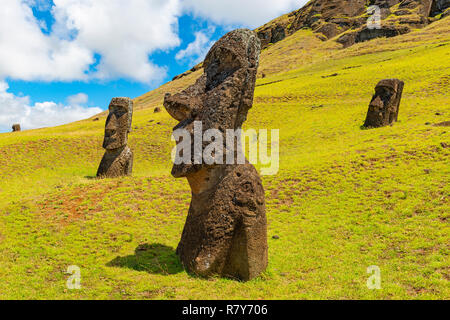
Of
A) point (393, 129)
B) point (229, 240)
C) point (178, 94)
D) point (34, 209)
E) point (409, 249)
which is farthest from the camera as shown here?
point (393, 129)

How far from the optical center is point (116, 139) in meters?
17.0

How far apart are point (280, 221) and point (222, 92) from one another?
6.32 meters

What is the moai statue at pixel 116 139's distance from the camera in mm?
16953

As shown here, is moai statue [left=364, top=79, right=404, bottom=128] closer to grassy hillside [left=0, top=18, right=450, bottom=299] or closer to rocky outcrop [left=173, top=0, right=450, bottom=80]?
grassy hillside [left=0, top=18, right=450, bottom=299]

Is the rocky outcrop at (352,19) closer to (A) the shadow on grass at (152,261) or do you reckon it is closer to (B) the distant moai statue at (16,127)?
(B) the distant moai statue at (16,127)

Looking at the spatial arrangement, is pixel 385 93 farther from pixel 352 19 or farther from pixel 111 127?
pixel 352 19

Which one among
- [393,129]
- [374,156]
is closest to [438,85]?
[393,129]

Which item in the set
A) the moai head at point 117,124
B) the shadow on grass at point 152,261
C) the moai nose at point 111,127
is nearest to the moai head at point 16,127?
the moai head at point 117,124

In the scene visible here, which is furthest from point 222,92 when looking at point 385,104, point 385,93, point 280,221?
point 385,93

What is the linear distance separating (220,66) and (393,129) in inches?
747

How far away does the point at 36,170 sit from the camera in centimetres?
2003

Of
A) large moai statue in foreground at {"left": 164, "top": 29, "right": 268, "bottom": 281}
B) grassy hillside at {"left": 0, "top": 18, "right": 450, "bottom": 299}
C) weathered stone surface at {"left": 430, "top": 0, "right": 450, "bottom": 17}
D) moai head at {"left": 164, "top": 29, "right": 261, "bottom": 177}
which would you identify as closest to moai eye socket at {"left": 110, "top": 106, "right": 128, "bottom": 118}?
grassy hillside at {"left": 0, "top": 18, "right": 450, "bottom": 299}
